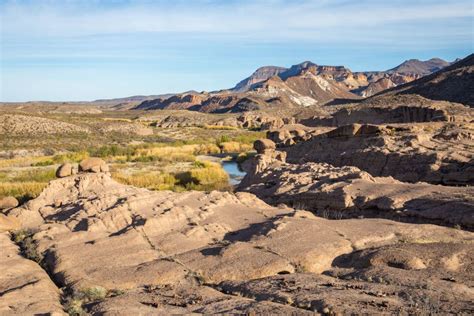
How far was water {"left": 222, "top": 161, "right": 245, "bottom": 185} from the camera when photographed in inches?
1224

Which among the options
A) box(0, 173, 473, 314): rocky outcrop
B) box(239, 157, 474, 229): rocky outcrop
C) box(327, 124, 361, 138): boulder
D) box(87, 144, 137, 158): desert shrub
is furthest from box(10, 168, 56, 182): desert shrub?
box(327, 124, 361, 138): boulder

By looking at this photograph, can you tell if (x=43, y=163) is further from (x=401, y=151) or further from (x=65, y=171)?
(x=401, y=151)

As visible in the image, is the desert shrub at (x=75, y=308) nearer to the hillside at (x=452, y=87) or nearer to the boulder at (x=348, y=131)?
the boulder at (x=348, y=131)

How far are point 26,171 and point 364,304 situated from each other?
96.3ft

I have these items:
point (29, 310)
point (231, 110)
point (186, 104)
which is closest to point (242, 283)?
point (29, 310)

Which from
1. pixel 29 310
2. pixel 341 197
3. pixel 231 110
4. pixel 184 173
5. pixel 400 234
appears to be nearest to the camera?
pixel 29 310

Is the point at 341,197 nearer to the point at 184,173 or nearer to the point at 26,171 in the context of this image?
the point at 184,173

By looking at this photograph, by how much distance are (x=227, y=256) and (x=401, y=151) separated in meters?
17.7

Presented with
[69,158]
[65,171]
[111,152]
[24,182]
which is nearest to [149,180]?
[24,182]

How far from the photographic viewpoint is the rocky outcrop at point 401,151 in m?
22.6

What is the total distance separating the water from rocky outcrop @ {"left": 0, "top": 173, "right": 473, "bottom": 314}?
1474 centimetres

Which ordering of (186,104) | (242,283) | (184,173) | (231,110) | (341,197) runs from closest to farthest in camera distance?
(242,283) → (341,197) → (184,173) → (231,110) → (186,104)

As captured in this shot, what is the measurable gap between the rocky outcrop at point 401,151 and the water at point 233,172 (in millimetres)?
3783

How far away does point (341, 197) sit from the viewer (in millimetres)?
17859
